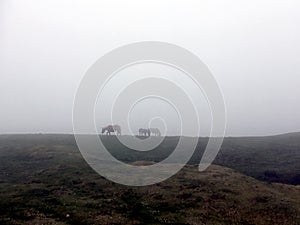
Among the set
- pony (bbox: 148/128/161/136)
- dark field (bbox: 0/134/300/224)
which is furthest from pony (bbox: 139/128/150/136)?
dark field (bbox: 0/134/300/224)

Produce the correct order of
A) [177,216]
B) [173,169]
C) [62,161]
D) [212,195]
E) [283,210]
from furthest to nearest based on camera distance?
[62,161], [173,169], [212,195], [283,210], [177,216]

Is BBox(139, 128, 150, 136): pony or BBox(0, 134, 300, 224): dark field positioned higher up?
BBox(139, 128, 150, 136): pony

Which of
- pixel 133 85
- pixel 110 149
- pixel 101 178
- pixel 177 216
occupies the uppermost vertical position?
pixel 133 85

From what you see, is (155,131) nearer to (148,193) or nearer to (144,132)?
(144,132)

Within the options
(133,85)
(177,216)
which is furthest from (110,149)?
(177,216)

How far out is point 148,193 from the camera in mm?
43531

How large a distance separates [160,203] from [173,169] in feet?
48.3

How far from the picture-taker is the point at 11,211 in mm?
36844

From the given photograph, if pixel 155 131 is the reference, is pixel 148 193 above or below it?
below

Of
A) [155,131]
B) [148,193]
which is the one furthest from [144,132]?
[148,193]

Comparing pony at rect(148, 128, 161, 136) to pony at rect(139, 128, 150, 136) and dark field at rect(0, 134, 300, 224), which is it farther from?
dark field at rect(0, 134, 300, 224)

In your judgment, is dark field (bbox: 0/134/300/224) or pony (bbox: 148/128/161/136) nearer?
dark field (bbox: 0/134/300/224)

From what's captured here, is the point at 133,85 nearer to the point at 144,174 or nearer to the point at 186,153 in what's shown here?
the point at 144,174

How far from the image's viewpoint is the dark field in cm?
3562
